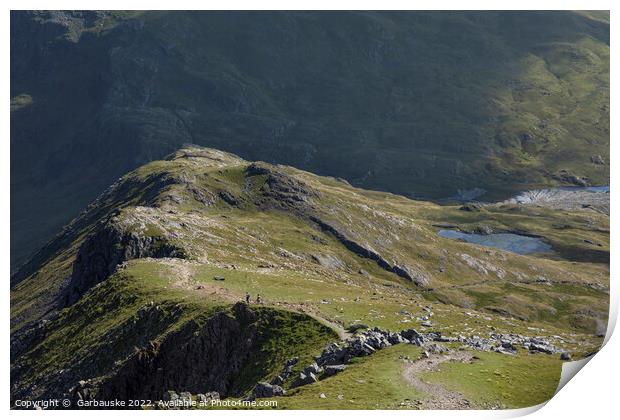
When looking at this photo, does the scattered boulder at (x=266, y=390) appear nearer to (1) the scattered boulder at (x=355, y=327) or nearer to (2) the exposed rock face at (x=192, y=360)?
(2) the exposed rock face at (x=192, y=360)

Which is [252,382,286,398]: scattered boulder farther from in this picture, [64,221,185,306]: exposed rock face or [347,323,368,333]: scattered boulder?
[64,221,185,306]: exposed rock face

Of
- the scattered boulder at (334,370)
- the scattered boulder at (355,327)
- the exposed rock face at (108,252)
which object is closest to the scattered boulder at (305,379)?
the scattered boulder at (334,370)

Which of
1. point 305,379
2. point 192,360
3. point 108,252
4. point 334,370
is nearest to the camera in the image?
point 305,379

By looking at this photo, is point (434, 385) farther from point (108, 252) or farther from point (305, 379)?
point (108, 252)

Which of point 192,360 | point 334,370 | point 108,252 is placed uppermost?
point 334,370

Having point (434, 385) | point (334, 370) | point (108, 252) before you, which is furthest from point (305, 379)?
point (108, 252)

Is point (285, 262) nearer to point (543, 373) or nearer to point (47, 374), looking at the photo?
point (47, 374)

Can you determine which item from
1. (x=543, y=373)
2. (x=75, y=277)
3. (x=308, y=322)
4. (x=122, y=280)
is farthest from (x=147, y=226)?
(x=543, y=373)
